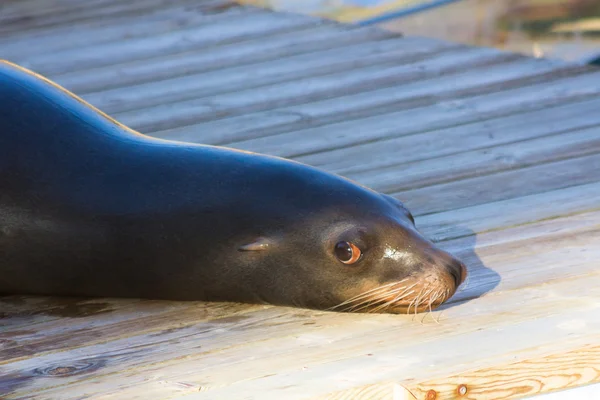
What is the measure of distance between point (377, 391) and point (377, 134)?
7.80 feet

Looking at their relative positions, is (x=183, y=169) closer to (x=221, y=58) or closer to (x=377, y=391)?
(x=377, y=391)

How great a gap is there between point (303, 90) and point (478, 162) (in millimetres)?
1382

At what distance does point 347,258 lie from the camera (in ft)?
10.7

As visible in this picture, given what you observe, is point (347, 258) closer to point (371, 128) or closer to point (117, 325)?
point (117, 325)

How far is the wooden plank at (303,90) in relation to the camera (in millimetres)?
5516

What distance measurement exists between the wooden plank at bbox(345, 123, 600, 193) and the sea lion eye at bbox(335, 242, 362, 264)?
1136 millimetres

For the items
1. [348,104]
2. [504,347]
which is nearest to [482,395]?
[504,347]

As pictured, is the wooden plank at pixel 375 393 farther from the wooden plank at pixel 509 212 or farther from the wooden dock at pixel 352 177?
the wooden plank at pixel 509 212

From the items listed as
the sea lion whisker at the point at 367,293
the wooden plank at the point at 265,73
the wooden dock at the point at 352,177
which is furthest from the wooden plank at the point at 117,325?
the wooden plank at the point at 265,73

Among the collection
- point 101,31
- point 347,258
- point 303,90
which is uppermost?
point 101,31

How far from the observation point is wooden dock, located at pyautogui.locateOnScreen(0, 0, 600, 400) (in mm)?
2920

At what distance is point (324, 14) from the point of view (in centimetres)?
782

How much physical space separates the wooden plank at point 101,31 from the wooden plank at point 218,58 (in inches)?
23.6

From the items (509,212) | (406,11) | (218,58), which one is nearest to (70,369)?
(509,212)
